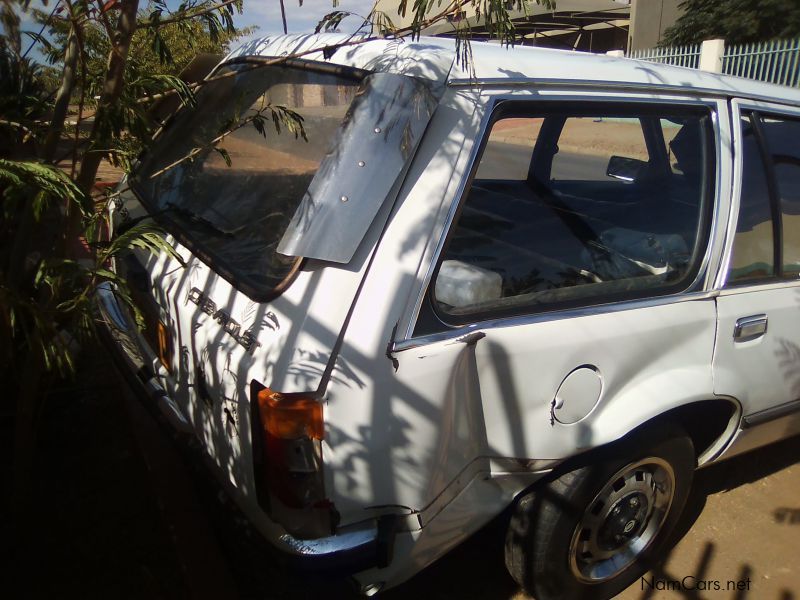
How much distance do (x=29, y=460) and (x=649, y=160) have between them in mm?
2986

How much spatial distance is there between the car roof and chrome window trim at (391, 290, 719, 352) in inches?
26.8

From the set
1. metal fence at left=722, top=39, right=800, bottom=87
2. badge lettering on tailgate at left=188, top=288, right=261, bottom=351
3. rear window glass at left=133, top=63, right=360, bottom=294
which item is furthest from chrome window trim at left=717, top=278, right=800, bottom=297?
metal fence at left=722, top=39, right=800, bottom=87

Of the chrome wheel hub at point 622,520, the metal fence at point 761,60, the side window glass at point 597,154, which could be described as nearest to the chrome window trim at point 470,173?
the side window glass at point 597,154

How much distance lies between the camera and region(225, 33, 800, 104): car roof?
1.96 metres

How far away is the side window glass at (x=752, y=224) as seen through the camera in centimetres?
253

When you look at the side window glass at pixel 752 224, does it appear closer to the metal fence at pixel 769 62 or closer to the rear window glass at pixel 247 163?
the rear window glass at pixel 247 163

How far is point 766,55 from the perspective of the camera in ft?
37.3

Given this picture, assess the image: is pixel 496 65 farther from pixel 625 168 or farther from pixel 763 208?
pixel 625 168

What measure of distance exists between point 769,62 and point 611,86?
11.2 m

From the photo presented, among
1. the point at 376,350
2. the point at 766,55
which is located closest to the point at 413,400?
the point at 376,350

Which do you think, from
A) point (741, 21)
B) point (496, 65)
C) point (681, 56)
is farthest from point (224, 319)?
point (741, 21)

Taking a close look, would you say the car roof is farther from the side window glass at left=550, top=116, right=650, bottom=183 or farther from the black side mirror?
the black side mirror

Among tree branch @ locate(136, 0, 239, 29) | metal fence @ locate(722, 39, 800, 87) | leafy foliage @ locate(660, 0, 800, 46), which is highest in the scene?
leafy foliage @ locate(660, 0, 800, 46)

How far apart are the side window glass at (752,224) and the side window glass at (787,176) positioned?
3.6 inches
